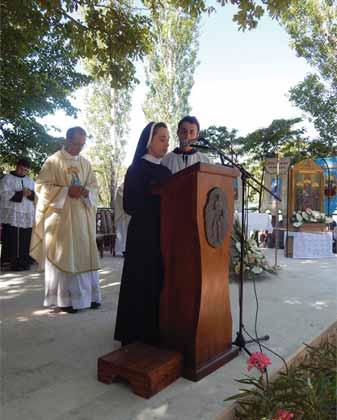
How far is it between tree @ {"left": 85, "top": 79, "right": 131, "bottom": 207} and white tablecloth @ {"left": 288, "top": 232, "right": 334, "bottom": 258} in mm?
12016

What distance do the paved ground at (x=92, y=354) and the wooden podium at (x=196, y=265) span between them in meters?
0.17

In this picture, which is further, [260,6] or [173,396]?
[260,6]

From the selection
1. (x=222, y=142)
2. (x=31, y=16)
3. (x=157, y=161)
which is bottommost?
(x=157, y=161)

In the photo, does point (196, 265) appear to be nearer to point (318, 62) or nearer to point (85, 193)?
point (85, 193)

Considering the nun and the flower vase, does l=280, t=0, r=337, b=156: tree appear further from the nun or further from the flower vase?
the nun

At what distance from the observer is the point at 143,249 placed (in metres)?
2.45

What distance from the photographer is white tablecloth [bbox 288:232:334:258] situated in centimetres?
805

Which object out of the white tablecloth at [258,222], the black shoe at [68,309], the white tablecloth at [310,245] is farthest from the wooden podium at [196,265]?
the white tablecloth at [310,245]

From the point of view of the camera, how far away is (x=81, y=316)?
342cm

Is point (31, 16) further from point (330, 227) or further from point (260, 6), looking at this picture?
point (330, 227)

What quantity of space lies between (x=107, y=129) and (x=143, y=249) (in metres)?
17.2

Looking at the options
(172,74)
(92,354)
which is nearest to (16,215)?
(92,354)

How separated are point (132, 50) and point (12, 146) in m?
3.25

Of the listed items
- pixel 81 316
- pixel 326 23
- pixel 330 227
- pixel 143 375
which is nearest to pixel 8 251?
pixel 81 316
